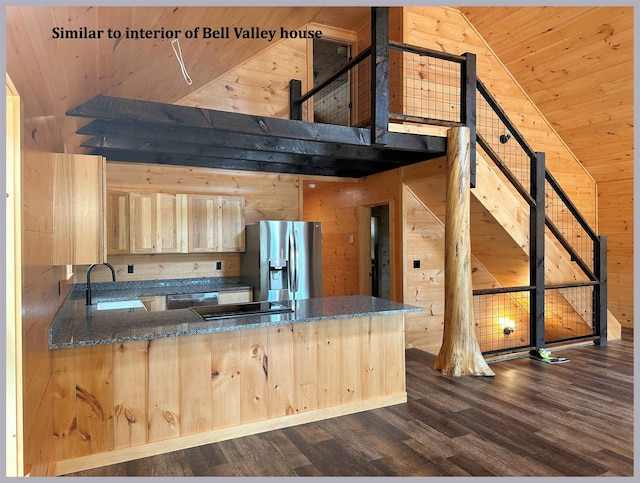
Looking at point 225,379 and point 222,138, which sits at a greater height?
point 222,138

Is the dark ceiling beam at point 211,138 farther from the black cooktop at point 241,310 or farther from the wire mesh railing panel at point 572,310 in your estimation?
the wire mesh railing panel at point 572,310

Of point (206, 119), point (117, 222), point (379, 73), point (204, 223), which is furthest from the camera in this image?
point (204, 223)

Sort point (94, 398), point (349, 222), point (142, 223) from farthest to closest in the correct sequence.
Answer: point (349, 222), point (142, 223), point (94, 398)

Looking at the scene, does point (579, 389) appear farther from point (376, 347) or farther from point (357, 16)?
point (357, 16)

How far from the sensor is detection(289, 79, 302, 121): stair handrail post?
5727 millimetres

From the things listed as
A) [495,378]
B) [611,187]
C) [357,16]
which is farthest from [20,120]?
[611,187]

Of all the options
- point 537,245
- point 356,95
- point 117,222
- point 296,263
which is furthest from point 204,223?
point 537,245

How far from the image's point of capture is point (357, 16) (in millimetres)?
6008

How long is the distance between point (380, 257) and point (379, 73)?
389 cm

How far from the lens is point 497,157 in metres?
4.57

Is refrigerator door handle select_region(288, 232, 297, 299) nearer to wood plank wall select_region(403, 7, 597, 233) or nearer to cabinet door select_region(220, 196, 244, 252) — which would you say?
cabinet door select_region(220, 196, 244, 252)

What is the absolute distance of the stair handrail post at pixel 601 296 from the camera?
17.3 ft

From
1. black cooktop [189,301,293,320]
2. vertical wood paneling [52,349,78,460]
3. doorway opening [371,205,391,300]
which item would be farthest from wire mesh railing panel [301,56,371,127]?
vertical wood paneling [52,349,78,460]

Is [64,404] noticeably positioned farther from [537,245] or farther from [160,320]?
[537,245]
